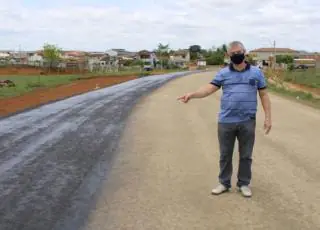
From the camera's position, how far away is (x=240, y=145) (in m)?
6.38

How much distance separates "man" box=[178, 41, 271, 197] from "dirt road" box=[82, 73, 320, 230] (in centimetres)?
27

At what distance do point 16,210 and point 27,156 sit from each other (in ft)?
10.7

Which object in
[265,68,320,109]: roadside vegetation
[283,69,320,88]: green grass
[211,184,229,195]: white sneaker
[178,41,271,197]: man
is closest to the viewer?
[178,41,271,197]: man

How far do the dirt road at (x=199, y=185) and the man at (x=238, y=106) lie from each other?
268 millimetres

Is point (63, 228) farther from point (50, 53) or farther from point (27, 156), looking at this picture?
point (50, 53)

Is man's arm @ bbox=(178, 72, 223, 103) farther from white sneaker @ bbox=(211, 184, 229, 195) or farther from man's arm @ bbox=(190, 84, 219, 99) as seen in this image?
white sneaker @ bbox=(211, 184, 229, 195)

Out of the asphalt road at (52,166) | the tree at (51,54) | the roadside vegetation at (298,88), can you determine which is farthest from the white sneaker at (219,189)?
the tree at (51,54)

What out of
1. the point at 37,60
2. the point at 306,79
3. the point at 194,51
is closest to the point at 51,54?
the point at 37,60

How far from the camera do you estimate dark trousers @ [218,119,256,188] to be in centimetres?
624

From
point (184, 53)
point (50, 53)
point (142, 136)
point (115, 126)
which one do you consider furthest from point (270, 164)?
point (184, 53)

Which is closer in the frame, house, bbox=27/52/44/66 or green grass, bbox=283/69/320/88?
green grass, bbox=283/69/320/88

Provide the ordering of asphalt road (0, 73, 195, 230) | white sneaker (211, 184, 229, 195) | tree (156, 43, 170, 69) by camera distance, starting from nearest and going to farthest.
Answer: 1. asphalt road (0, 73, 195, 230)
2. white sneaker (211, 184, 229, 195)
3. tree (156, 43, 170, 69)

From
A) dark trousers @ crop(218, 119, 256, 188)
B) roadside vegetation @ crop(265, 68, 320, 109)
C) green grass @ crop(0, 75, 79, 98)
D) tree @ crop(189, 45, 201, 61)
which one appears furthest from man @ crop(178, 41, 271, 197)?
tree @ crop(189, 45, 201, 61)

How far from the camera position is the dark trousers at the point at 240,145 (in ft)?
20.5
